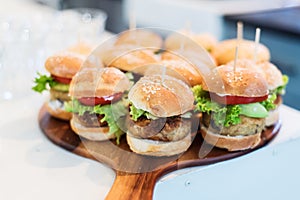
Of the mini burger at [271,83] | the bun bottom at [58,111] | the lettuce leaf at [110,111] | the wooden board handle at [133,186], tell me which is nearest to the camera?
the wooden board handle at [133,186]

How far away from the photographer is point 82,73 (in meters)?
1.53

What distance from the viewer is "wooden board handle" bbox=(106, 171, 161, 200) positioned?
123cm

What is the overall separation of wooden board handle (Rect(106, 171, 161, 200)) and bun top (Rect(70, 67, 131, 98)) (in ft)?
0.97

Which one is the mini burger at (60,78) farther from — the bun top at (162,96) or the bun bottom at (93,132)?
the bun top at (162,96)

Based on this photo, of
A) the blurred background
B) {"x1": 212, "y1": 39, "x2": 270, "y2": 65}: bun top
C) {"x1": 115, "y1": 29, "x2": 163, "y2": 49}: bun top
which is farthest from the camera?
the blurred background

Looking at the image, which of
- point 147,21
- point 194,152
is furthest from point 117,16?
point 194,152

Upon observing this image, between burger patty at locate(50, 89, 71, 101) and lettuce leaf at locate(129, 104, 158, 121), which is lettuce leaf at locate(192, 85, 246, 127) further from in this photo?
burger patty at locate(50, 89, 71, 101)

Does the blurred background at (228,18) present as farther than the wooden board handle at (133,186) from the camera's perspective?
Yes

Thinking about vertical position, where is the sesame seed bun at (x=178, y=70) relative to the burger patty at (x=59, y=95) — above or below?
Result: above

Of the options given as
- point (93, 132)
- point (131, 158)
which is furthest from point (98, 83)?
point (131, 158)

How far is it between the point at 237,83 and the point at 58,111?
0.70 meters

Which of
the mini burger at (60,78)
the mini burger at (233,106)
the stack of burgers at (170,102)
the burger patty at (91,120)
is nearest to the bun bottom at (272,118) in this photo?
the stack of burgers at (170,102)

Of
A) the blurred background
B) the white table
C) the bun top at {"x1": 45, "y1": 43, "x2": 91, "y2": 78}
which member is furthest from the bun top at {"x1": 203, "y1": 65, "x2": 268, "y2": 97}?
the blurred background

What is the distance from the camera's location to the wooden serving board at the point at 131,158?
1.27 meters
